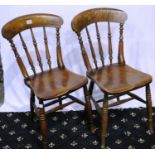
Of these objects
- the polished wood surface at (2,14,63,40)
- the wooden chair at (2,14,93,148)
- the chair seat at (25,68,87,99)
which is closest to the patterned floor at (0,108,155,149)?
the wooden chair at (2,14,93,148)

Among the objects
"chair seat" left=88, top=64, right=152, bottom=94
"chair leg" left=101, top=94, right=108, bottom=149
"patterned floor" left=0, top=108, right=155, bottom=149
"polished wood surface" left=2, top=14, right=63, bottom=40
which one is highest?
"polished wood surface" left=2, top=14, right=63, bottom=40

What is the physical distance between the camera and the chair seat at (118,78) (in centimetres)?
210

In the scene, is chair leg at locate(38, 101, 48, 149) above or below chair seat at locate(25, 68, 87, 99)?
below

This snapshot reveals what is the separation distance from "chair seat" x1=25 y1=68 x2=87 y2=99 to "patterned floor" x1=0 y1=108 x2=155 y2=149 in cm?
47

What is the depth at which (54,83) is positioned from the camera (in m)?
2.22

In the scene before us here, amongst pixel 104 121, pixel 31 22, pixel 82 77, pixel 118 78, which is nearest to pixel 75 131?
pixel 104 121

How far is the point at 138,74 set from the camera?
2.26 m

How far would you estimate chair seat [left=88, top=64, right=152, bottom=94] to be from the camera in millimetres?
2096

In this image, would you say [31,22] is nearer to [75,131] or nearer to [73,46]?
[73,46]

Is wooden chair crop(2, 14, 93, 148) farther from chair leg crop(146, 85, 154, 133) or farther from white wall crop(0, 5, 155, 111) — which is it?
chair leg crop(146, 85, 154, 133)

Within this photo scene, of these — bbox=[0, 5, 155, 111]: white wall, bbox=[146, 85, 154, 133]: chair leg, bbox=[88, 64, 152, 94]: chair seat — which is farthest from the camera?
bbox=[0, 5, 155, 111]: white wall

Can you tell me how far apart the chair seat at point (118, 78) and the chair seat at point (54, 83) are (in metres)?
0.14

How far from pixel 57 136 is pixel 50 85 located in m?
0.48

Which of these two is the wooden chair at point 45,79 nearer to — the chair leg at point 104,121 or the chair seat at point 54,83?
the chair seat at point 54,83
